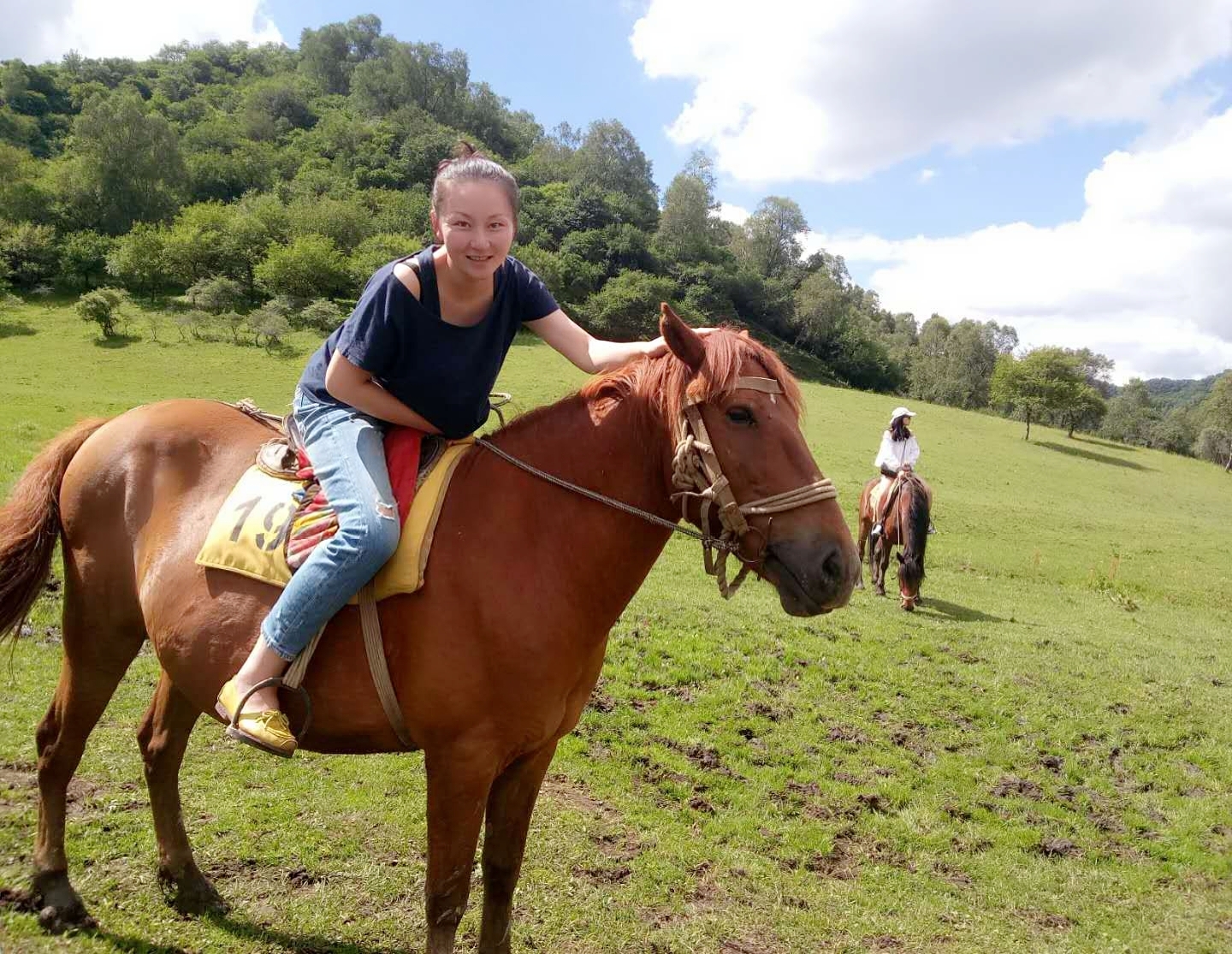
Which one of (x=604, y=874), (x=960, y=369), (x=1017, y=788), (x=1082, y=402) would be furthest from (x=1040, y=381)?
(x=604, y=874)

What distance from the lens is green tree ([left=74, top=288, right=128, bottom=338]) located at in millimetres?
35438

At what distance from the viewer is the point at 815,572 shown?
221cm

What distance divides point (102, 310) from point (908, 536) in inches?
Answer: 1639

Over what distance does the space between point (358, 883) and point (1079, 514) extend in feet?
101

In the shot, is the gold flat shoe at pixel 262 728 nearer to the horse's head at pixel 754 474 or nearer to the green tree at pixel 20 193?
the horse's head at pixel 754 474

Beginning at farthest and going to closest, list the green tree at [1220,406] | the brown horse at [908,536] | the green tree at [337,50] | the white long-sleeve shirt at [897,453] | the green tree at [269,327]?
the green tree at [337,50] → the green tree at [1220,406] → the green tree at [269,327] → the white long-sleeve shirt at [897,453] → the brown horse at [908,536]

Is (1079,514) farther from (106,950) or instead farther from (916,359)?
(916,359)

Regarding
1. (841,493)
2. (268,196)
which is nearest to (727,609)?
(841,493)

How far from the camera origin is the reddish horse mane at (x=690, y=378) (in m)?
2.35

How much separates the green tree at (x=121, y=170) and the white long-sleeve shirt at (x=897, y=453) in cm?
7079

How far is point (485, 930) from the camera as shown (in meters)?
3.16

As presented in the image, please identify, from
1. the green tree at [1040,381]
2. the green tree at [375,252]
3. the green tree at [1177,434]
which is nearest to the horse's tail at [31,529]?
the green tree at [375,252]

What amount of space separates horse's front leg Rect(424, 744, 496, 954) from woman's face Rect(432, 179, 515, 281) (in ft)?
6.06

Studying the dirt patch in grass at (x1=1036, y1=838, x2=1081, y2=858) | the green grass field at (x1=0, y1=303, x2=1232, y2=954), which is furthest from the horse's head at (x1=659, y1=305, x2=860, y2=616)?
the dirt patch in grass at (x1=1036, y1=838, x2=1081, y2=858)
